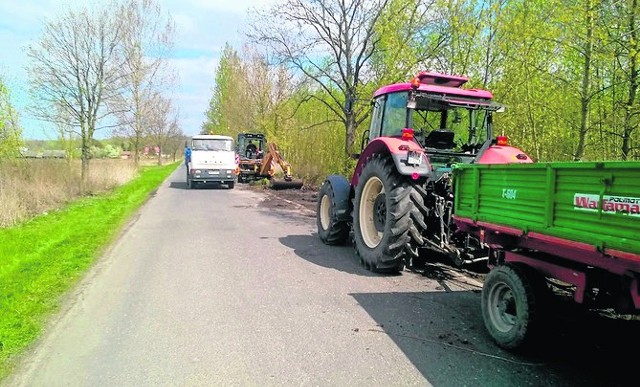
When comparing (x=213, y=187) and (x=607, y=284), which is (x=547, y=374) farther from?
(x=213, y=187)

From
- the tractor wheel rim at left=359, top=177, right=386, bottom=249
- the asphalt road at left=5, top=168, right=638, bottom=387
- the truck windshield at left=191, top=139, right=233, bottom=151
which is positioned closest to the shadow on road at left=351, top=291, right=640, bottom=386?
the asphalt road at left=5, top=168, right=638, bottom=387

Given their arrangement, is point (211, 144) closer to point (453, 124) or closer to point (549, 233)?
point (453, 124)

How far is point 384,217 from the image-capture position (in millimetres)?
6977

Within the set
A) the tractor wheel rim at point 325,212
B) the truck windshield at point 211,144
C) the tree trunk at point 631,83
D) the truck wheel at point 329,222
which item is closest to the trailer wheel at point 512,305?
the truck wheel at point 329,222

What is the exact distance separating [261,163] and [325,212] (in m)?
16.2

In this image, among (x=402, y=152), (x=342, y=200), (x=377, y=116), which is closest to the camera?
(x=402, y=152)

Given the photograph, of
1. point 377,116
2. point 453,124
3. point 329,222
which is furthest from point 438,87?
point 329,222

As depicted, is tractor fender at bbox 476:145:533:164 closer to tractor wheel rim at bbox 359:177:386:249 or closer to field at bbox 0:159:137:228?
tractor wheel rim at bbox 359:177:386:249

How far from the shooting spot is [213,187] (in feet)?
80.4

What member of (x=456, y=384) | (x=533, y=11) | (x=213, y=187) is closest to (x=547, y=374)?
(x=456, y=384)

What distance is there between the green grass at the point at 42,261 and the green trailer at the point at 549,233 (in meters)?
3.99

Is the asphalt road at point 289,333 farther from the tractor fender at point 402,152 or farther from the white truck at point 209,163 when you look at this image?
the white truck at point 209,163

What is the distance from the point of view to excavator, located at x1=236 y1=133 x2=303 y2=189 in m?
22.0

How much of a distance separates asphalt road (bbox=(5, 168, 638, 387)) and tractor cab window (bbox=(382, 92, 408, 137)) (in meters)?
2.08
